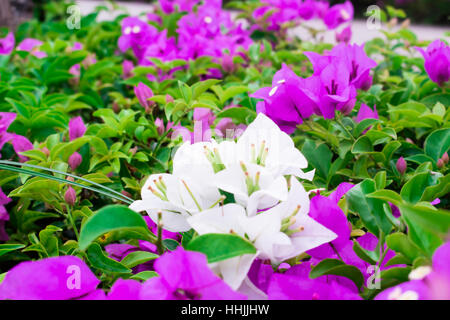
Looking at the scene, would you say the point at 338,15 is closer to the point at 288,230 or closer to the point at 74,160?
the point at 74,160

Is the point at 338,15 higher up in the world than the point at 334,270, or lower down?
higher up

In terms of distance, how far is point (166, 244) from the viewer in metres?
0.51

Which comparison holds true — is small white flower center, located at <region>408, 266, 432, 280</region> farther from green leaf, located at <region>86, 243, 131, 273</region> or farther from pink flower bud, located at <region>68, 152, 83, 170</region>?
pink flower bud, located at <region>68, 152, 83, 170</region>

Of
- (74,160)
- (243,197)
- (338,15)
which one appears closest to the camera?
(243,197)

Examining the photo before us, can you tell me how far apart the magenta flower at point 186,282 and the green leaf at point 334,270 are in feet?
0.30

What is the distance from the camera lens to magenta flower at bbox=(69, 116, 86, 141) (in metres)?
0.85

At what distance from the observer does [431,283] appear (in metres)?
0.33

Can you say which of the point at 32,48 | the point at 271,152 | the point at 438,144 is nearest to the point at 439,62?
the point at 438,144

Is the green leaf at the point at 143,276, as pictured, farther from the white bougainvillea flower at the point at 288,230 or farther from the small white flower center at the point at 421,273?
the small white flower center at the point at 421,273

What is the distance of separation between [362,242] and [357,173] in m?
0.25

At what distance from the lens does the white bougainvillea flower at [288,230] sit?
41 cm

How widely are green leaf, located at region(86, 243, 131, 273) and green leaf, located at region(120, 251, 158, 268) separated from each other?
2 centimetres

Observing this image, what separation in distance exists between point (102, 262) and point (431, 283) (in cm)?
34

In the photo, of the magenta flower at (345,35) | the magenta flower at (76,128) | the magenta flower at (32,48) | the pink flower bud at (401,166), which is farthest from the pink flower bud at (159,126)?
the magenta flower at (345,35)
